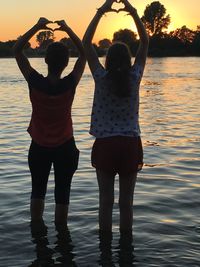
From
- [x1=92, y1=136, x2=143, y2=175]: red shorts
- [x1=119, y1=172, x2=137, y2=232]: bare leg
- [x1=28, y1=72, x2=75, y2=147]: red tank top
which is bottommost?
[x1=119, y1=172, x2=137, y2=232]: bare leg

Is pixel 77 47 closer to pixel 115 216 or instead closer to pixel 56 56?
pixel 56 56

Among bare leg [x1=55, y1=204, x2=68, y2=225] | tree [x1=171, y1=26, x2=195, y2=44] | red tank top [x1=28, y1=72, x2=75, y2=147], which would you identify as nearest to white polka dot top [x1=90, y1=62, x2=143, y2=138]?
red tank top [x1=28, y1=72, x2=75, y2=147]

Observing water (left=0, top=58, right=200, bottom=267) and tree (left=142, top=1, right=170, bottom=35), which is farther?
tree (left=142, top=1, right=170, bottom=35)

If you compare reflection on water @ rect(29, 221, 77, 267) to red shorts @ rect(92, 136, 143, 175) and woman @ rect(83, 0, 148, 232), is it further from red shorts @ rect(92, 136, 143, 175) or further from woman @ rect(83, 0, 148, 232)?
red shorts @ rect(92, 136, 143, 175)

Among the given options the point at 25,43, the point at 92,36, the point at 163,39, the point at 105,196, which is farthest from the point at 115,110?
the point at 163,39

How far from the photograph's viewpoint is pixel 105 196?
5.99 meters

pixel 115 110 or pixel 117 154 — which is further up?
pixel 115 110

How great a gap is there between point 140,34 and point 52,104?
50.5 inches

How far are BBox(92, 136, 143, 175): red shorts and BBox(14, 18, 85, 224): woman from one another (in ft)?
1.59

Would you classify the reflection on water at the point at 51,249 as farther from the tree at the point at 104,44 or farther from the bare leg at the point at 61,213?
the tree at the point at 104,44

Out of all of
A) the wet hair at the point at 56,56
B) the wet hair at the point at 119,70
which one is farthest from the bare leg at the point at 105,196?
the wet hair at the point at 56,56

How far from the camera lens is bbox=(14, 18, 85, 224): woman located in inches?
234

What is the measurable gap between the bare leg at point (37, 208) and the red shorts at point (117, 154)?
3.47 feet

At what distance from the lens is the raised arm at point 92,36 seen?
5.76 m
